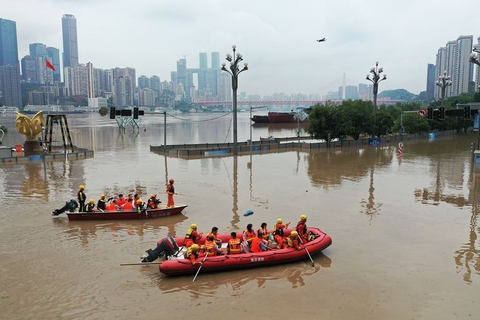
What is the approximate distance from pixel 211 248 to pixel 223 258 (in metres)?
0.50

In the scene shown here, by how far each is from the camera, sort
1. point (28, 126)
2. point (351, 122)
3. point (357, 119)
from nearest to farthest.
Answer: point (28, 126)
point (351, 122)
point (357, 119)

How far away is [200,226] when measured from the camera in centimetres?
1714

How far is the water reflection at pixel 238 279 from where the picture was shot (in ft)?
37.7

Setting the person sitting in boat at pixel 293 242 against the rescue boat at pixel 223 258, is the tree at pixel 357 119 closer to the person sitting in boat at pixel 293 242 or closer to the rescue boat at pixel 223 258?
the person sitting in boat at pixel 293 242

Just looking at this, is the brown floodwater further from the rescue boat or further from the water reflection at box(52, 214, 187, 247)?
the rescue boat

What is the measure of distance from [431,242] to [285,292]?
6753mm

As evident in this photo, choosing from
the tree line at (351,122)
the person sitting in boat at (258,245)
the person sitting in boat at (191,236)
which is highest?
the tree line at (351,122)

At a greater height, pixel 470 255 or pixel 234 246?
pixel 234 246

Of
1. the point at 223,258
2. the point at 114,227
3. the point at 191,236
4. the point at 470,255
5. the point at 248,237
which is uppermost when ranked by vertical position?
the point at 191,236

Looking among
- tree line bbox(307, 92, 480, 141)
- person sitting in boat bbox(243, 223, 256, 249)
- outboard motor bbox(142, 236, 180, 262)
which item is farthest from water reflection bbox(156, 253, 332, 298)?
tree line bbox(307, 92, 480, 141)

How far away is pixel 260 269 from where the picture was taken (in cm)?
1281

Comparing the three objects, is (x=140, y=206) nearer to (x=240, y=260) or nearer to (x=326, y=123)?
(x=240, y=260)

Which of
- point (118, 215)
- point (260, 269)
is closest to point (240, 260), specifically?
point (260, 269)

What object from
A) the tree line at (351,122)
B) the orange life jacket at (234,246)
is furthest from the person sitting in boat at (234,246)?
the tree line at (351,122)
